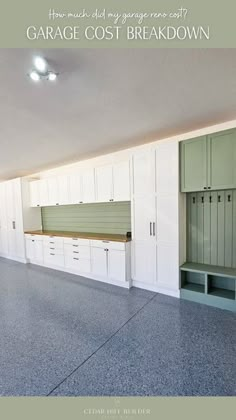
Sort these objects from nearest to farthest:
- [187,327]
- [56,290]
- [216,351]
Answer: [216,351] → [187,327] → [56,290]

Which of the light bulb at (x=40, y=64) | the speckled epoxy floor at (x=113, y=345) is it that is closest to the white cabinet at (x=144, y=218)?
the speckled epoxy floor at (x=113, y=345)

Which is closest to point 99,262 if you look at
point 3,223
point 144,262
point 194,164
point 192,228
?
point 144,262

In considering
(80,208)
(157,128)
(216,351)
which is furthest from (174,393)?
(80,208)

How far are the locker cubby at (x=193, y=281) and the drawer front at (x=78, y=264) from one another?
1876mm

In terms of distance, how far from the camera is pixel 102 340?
6.89ft

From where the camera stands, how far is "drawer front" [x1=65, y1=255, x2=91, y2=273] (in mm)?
3970

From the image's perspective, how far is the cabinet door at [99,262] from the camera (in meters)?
3.69

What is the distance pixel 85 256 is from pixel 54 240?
1.08 m

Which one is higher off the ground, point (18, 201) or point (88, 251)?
point (18, 201)

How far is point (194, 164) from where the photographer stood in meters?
2.80

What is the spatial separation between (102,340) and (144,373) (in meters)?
0.61

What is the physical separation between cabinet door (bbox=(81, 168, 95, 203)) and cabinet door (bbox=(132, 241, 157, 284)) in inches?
55.0

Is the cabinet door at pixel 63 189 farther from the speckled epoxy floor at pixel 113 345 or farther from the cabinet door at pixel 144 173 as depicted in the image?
the speckled epoxy floor at pixel 113 345

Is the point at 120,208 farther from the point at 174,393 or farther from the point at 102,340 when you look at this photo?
the point at 174,393
